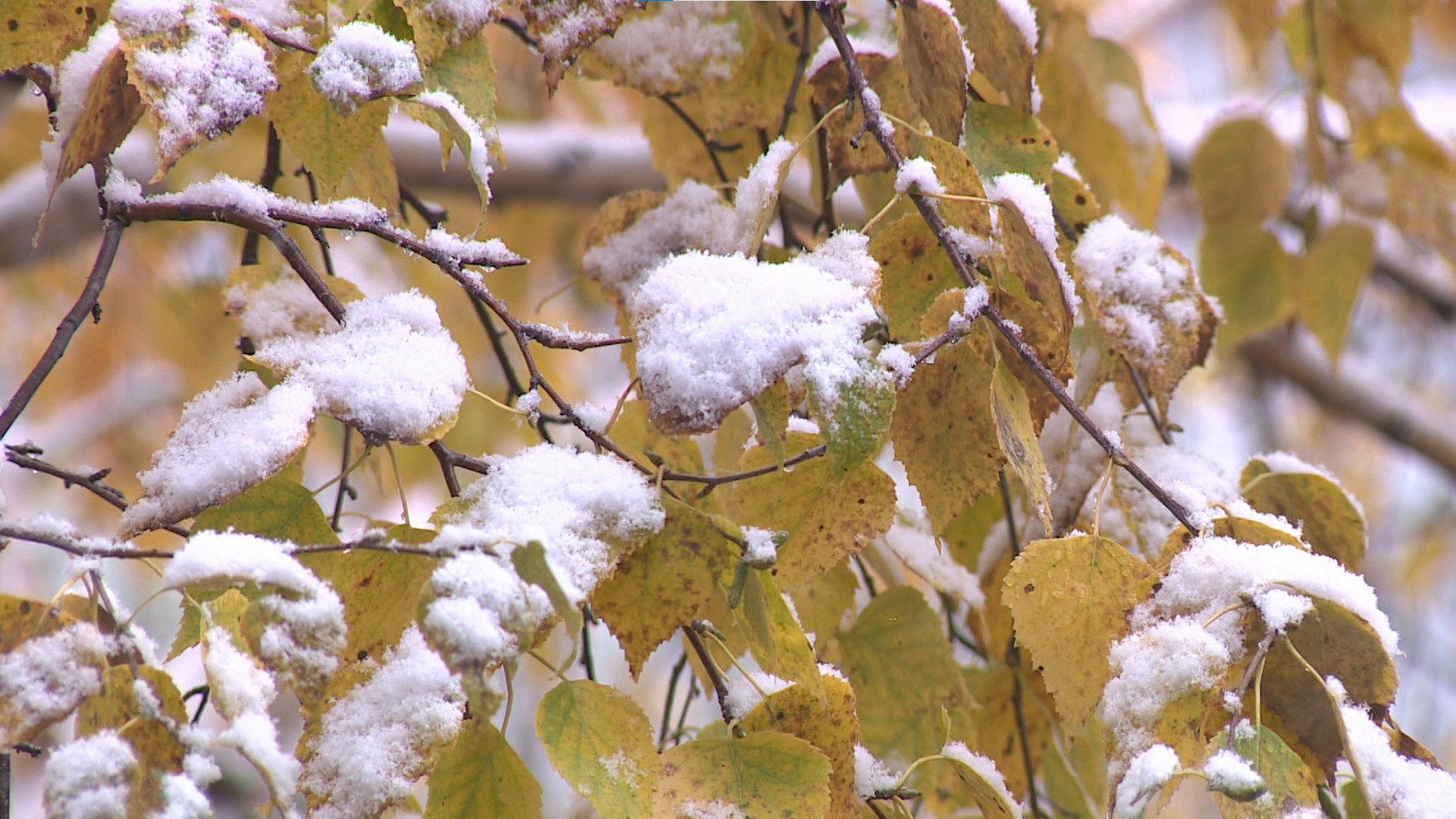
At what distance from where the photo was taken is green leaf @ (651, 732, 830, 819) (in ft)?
1.53

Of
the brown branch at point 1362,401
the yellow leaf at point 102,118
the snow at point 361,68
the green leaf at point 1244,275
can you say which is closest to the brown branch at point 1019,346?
the snow at point 361,68

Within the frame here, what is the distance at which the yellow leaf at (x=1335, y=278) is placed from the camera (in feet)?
3.27

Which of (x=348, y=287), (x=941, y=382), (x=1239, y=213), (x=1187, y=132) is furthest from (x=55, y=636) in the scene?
(x=1187, y=132)

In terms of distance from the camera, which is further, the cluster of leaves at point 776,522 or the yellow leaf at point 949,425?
the yellow leaf at point 949,425

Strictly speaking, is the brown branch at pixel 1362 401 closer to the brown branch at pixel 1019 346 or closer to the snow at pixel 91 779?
the brown branch at pixel 1019 346

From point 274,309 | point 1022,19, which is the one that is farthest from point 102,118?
point 1022,19

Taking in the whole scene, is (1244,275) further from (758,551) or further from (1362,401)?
(1362,401)

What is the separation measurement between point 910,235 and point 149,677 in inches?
15.3

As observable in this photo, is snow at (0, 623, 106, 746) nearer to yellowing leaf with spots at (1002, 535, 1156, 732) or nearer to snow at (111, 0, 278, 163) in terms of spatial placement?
snow at (111, 0, 278, 163)

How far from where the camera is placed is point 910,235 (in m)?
0.56

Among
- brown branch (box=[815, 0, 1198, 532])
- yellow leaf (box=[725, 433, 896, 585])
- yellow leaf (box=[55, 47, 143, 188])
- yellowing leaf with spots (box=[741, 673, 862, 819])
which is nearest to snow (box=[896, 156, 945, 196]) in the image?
brown branch (box=[815, 0, 1198, 532])

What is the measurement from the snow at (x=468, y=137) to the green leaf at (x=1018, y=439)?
24 cm

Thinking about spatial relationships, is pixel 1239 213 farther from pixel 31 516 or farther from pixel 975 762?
pixel 31 516

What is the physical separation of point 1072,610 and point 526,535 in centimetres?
24
